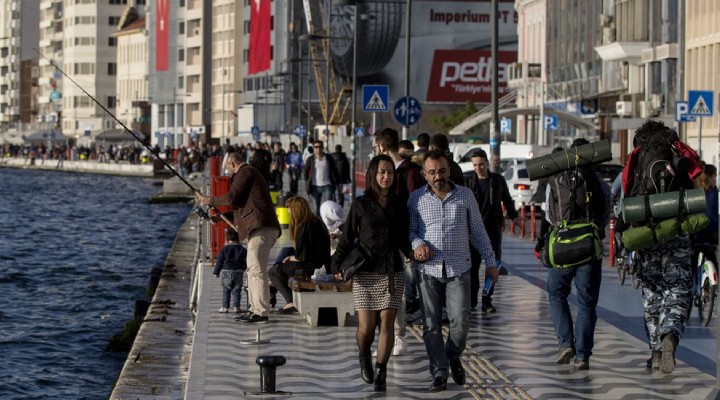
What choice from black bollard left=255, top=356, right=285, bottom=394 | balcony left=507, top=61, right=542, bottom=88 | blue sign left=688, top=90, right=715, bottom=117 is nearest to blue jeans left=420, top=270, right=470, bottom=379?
black bollard left=255, top=356, right=285, bottom=394

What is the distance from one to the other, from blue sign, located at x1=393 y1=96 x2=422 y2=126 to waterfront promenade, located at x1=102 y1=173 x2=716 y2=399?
16267 mm

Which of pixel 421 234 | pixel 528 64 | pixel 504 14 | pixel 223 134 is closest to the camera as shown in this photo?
pixel 421 234

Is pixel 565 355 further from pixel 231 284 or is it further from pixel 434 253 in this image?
pixel 231 284

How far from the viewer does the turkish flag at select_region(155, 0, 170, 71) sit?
590 feet

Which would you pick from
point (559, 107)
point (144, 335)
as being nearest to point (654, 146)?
point (144, 335)

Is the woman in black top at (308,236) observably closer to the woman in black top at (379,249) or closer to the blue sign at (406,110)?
the woman in black top at (379,249)

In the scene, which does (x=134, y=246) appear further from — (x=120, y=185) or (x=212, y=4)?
(x=212, y=4)

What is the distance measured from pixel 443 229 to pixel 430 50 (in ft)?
391

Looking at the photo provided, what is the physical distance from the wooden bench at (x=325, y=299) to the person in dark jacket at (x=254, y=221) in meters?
0.43

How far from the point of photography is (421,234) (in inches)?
496

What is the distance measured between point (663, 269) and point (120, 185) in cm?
9573

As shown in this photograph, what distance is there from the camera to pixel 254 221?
56.5 feet

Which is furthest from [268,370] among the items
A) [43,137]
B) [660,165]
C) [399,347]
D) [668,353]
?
[43,137]

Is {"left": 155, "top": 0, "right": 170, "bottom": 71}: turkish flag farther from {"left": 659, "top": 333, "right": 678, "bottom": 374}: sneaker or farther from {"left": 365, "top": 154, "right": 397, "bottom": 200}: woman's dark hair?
{"left": 365, "top": 154, "right": 397, "bottom": 200}: woman's dark hair
